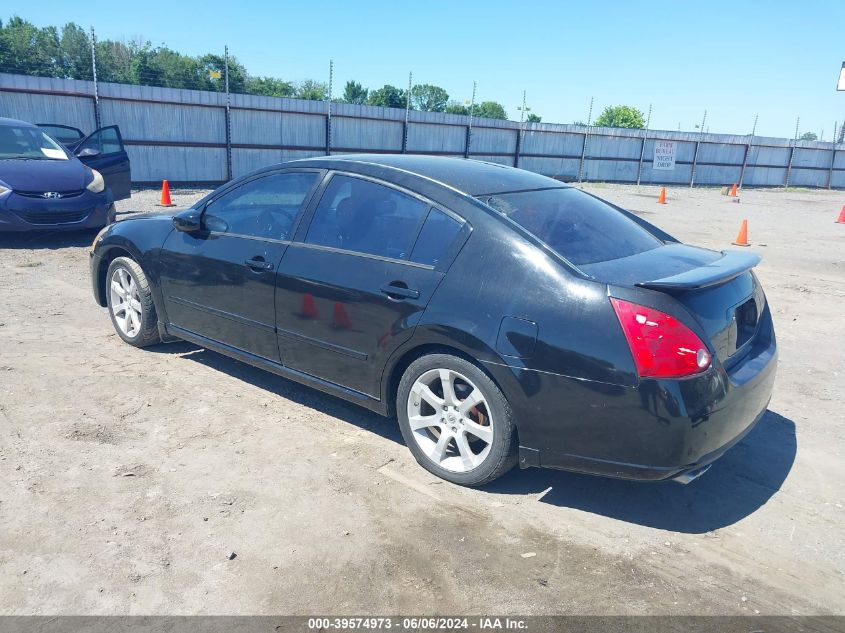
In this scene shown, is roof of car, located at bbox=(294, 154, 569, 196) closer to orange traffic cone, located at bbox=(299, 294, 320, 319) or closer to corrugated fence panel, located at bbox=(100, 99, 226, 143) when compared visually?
orange traffic cone, located at bbox=(299, 294, 320, 319)

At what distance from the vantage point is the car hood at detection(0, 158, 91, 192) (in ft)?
28.9

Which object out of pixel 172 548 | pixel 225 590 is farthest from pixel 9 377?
pixel 225 590

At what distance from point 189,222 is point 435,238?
202 centimetres

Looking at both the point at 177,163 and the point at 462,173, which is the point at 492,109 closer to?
the point at 177,163

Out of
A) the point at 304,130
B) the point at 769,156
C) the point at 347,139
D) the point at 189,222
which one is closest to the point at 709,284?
the point at 189,222

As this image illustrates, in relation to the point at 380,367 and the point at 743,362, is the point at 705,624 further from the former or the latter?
the point at 380,367

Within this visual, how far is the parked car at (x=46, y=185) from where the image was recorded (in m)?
8.76

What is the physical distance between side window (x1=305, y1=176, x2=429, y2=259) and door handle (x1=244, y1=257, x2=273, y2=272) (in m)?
0.32

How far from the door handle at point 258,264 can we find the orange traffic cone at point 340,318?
62 cm

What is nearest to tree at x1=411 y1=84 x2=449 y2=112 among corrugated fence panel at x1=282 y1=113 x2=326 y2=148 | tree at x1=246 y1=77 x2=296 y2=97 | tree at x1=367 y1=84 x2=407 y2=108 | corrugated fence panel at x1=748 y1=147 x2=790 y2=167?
tree at x1=367 y1=84 x2=407 y2=108

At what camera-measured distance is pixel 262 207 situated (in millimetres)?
4539

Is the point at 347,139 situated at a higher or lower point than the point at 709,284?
higher

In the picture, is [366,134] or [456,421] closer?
[456,421]

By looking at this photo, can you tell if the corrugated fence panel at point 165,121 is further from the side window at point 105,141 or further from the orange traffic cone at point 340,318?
the orange traffic cone at point 340,318
